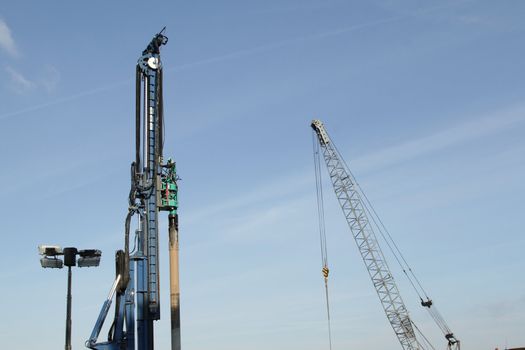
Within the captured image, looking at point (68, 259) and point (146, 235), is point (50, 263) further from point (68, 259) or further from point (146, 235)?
point (146, 235)

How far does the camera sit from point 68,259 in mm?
20922

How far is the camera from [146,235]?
3884 centimetres

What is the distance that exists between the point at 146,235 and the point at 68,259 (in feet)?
58.9

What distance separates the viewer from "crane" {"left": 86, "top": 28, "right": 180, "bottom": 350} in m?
36.7

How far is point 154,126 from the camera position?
42.3 metres

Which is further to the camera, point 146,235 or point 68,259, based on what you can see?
point 146,235

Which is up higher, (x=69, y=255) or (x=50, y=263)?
(x=69, y=255)

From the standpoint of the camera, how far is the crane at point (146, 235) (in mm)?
36688

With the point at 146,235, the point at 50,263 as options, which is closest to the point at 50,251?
the point at 50,263

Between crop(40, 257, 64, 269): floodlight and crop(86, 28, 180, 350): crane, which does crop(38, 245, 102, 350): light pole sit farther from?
crop(86, 28, 180, 350): crane

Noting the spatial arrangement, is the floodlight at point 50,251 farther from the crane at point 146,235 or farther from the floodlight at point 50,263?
the crane at point 146,235

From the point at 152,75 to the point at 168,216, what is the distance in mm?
9992

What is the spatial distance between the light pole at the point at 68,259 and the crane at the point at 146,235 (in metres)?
15.1

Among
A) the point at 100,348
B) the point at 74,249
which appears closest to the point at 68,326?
the point at 74,249
